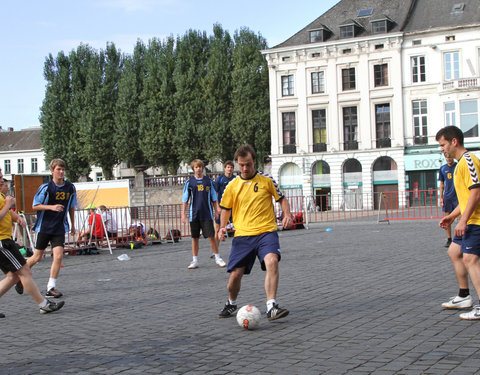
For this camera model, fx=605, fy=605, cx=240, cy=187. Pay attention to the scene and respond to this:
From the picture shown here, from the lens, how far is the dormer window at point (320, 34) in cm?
4890

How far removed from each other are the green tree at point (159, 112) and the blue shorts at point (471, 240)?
162 feet

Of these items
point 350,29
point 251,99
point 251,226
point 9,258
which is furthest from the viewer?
point 251,99

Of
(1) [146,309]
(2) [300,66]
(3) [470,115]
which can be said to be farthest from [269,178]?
(2) [300,66]

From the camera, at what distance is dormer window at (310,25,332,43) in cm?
4890

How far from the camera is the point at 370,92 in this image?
4722 centimetres

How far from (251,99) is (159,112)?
8728 mm

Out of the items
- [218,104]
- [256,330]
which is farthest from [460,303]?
[218,104]

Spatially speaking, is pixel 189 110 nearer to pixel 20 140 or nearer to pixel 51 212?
pixel 20 140

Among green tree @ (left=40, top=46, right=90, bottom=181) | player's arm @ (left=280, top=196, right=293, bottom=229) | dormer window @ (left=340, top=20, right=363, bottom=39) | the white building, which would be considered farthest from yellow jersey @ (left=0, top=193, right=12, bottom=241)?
green tree @ (left=40, top=46, right=90, bottom=181)

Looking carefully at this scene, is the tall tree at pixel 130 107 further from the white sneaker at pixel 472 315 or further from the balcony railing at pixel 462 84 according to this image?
the white sneaker at pixel 472 315

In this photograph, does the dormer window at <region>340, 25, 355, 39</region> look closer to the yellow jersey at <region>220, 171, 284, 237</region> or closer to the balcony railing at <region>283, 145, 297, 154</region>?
the balcony railing at <region>283, 145, 297, 154</region>

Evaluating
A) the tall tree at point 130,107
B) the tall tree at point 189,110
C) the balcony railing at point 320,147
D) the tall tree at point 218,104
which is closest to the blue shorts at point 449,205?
the balcony railing at point 320,147

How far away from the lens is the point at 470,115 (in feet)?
141

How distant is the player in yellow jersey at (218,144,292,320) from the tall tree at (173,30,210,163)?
47271mm
